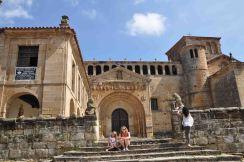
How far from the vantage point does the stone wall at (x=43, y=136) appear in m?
9.21

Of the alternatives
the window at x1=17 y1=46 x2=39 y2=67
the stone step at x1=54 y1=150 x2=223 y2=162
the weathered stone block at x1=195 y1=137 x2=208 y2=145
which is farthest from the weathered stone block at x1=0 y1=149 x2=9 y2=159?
the window at x1=17 y1=46 x2=39 y2=67

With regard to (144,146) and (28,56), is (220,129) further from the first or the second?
(28,56)

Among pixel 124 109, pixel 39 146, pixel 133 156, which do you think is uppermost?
pixel 124 109

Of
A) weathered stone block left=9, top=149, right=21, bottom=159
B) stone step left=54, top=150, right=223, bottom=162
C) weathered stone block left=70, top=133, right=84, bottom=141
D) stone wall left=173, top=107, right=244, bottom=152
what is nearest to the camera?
stone step left=54, top=150, right=223, bottom=162

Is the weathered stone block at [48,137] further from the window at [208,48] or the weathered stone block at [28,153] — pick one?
the window at [208,48]

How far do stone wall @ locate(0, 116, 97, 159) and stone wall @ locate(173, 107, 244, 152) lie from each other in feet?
12.8

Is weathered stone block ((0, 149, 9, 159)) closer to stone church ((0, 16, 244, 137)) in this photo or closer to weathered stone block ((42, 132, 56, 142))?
weathered stone block ((42, 132, 56, 142))

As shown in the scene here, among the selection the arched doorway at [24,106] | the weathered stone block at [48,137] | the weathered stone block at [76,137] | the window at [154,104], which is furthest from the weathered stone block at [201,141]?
the window at [154,104]

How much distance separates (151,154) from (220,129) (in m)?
3.36

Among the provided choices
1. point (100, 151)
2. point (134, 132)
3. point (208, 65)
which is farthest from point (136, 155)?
point (208, 65)

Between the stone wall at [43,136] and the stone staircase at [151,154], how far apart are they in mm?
682

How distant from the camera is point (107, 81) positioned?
29125mm

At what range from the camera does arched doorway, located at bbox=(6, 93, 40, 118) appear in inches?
647

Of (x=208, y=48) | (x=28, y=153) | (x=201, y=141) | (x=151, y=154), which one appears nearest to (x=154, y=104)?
(x=208, y=48)
